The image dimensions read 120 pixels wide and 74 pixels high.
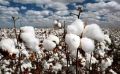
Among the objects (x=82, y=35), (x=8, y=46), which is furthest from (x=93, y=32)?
(x=8, y=46)

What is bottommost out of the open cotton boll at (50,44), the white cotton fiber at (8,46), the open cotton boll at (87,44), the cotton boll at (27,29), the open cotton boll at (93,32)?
the open cotton boll at (50,44)

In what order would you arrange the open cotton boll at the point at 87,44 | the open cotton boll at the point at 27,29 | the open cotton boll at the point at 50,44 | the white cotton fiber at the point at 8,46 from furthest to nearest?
the open cotton boll at the point at 50,44 → the open cotton boll at the point at 27,29 → the white cotton fiber at the point at 8,46 → the open cotton boll at the point at 87,44

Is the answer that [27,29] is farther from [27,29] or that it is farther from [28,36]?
[28,36]

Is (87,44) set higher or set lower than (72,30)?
lower

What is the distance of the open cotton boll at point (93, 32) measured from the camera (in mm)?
3170

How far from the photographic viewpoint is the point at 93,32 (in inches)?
126

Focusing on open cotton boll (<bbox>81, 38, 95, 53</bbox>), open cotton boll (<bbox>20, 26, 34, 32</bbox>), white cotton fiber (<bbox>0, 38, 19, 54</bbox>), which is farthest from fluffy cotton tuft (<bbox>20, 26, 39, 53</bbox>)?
open cotton boll (<bbox>81, 38, 95, 53</bbox>)

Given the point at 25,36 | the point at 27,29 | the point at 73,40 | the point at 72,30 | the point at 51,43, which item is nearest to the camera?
the point at 73,40

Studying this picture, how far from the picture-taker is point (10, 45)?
367 centimetres

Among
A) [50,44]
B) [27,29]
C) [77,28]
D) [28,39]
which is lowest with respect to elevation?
[50,44]

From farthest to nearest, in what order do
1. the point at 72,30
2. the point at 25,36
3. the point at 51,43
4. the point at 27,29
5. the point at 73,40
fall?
1. the point at 51,43
2. the point at 27,29
3. the point at 25,36
4. the point at 72,30
5. the point at 73,40

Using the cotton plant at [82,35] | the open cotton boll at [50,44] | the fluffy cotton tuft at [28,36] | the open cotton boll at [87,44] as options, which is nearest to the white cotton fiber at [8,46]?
the fluffy cotton tuft at [28,36]

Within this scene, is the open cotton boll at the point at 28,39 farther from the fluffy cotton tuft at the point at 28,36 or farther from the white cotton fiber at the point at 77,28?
the white cotton fiber at the point at 77,28

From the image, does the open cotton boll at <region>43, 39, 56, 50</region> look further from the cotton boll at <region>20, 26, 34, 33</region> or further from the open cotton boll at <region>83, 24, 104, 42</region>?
the open cotton boll at <region>83, 24, 104, 42</region>
